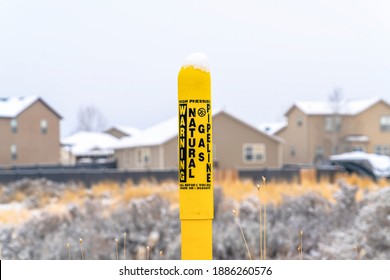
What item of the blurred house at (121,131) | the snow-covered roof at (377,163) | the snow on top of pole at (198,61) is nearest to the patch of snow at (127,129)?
the blurred house at (121,131)

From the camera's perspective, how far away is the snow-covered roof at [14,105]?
5266 cm

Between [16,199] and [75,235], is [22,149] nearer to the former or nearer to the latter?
[16,199]

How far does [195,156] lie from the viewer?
3.27 m

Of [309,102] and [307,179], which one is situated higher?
[309,102]

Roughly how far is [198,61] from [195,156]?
55 cm

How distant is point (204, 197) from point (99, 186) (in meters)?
21.9

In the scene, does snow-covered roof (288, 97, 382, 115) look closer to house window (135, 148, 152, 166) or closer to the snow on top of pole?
house window (135, 148, 152, 166)

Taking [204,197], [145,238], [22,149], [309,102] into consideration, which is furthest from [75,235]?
[309,102]

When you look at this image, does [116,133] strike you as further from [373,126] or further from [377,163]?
[377,163]

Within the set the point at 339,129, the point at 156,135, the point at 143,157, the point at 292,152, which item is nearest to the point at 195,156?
the point at 156,135

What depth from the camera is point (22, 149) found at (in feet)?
176

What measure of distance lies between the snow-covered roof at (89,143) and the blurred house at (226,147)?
1188 inches

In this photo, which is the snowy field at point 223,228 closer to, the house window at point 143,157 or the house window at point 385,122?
the house window at point 143,157

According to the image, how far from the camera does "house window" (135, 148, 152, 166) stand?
133 feet
